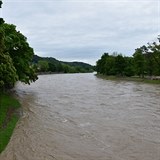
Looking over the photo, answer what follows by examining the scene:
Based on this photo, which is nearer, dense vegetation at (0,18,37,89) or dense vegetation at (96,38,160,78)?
dense vegetation at (0,18,37,89)

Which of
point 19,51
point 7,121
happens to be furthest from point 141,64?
point 7,121

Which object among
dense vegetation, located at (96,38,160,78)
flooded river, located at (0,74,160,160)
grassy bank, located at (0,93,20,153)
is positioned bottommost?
flooded river, located at (0,74,160,160)

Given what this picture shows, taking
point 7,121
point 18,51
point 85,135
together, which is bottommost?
point 85,135

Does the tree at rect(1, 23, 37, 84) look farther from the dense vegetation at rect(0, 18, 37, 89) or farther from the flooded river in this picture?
the flooded river

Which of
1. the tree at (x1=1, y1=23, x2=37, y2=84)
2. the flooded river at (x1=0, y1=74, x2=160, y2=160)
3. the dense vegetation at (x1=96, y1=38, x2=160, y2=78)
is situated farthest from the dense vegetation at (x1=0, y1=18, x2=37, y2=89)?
the dense vegetation at (x1=96, y1=38, x2=160, y2=78)

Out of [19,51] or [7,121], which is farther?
[19,51]

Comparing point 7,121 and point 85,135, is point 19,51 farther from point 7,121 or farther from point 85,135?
point 85,135

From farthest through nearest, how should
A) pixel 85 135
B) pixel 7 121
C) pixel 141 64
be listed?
pixel 141 64 → pixel 7 121 → pixel 85 135

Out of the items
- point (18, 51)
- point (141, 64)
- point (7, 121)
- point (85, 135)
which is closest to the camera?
point (85, 135)

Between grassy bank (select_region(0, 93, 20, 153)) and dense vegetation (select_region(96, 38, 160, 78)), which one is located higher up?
dense vegetation (select_region(96, 38, 160, 78))

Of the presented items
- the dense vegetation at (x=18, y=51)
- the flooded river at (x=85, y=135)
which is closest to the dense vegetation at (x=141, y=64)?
the dense vegetation at (x=18, y=51)

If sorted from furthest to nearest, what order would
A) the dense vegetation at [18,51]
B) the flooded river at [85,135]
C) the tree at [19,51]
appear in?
the tree at [19,51] < the dense vegetation at [18,51] < the flooded river at [85,135]

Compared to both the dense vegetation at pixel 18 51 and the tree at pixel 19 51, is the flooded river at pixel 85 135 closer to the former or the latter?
the dense vegetation at pixel 18 51

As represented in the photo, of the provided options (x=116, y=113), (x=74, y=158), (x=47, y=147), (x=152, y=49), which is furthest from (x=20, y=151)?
(x=152, y=49)
